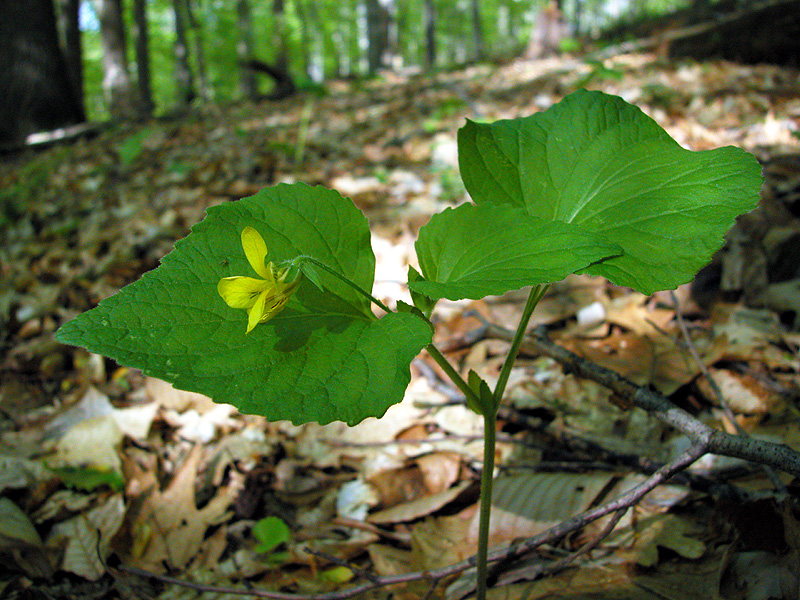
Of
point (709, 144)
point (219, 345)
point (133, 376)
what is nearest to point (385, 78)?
point (709, 144)

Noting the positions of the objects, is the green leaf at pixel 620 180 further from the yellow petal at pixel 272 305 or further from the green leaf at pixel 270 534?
the green leaf at pixel 270 534

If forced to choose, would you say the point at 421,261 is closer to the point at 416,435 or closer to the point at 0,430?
the point at 416,435

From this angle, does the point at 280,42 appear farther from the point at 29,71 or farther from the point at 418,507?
the point at 418,507

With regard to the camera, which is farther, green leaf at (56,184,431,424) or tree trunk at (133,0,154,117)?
tree trunk at (133,0,154,117)

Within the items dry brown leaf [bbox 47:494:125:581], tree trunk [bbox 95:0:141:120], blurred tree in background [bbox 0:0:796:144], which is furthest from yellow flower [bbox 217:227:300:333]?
tree trunk [bbox 95:0:141:120]

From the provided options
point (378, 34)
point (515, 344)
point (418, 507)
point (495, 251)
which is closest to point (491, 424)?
point (515, 344)

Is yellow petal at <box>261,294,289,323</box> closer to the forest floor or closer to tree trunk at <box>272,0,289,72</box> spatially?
the forest floor

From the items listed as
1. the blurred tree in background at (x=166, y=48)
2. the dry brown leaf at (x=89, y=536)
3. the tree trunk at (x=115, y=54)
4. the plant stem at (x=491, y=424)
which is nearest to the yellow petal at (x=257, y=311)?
the plant stem at (x=491, y=424)
